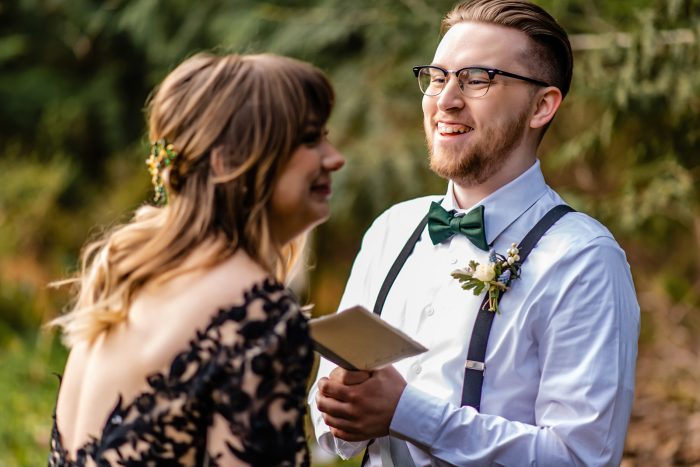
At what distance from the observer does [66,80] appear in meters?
9.73

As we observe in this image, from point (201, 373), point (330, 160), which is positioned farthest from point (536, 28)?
point (201, 373)

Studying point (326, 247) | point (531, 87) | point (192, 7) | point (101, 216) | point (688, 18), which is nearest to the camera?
point (531, 87)

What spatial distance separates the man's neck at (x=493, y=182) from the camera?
2730 millimetres

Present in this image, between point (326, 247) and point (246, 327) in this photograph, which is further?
point (326, 247)

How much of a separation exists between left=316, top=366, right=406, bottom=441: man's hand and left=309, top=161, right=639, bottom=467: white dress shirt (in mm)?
35

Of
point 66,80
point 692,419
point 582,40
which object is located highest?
point 582,40

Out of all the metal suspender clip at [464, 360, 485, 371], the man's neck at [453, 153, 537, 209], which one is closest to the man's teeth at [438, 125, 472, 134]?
the man's neck at [453, 153, 537, 209]

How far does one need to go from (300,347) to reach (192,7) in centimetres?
646

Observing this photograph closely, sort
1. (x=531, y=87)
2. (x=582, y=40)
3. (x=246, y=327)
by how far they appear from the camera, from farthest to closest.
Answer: (x=582, y=40) < (x=531, y=87) < (x=246, y=327)

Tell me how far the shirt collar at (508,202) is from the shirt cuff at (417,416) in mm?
519

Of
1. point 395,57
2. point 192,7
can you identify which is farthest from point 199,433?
point 192,7

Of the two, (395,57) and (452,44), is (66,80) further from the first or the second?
(452,44)

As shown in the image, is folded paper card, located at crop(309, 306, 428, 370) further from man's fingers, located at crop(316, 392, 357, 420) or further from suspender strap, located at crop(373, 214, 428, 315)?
suspender strap, located at crop(373, 214, 428, 315)

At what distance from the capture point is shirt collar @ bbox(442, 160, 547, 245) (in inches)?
105
